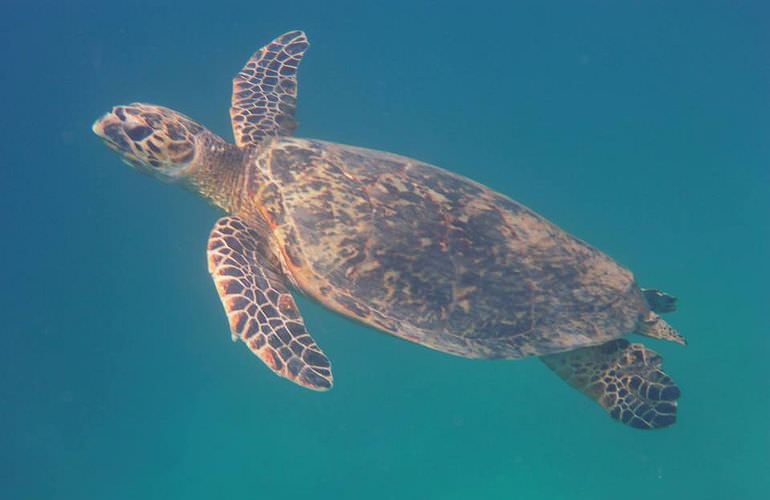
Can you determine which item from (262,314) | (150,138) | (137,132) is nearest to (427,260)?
(262,314)

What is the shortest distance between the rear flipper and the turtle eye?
5.02m

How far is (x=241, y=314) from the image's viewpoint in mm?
4363

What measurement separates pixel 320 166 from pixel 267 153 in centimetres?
66

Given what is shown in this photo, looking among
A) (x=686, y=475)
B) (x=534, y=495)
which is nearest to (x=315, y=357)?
(x=534, y=495)

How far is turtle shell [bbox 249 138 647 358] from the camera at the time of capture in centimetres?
476

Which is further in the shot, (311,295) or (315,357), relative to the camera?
(311,295)

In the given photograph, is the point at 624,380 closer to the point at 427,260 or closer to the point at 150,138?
the point at 427,260

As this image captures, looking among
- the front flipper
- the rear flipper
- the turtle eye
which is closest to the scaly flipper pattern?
the turtle eye

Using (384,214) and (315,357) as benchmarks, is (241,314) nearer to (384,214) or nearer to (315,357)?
(315,357)

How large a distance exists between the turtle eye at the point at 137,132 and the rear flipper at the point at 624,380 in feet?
16.5

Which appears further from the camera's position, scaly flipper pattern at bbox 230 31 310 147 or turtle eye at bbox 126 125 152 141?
scaly flipper pattern at bbox 230 31 310 147

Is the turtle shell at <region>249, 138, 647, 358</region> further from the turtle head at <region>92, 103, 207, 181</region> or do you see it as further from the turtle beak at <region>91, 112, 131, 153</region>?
the turtle beak at <region>91, 112, 131, 153</region>

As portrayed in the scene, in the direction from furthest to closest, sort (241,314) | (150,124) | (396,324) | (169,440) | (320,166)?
1. (169,440)
2. (150,124)
3. (320,166)
4. (396,324)
5. (241,314)

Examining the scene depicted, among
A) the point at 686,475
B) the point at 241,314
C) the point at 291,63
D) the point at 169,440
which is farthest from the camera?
the point at 169,440
